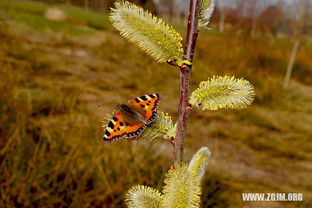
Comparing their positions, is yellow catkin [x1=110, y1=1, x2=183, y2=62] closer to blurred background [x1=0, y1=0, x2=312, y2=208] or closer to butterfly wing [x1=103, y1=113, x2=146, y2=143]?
butterfly wing [x1=103, y1=113, x2=146, y2=143]

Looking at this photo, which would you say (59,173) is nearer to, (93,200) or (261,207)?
(93,200)

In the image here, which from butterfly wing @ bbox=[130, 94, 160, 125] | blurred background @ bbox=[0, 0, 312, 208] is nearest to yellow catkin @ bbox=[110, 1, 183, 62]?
butterfly wing @ bbox=[130, 94, 160, 125]

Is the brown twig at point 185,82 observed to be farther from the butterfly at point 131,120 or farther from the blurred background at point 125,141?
the blurred background at point 125,141

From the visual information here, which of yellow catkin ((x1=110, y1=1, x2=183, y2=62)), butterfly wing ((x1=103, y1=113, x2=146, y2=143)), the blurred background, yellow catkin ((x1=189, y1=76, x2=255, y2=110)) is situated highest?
yellow catkin ((x1=110, y1=1, x2=183, y2=62))

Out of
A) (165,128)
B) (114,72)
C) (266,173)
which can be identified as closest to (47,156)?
(165,128)

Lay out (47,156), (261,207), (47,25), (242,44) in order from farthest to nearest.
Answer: (47,25) < (242,44) < (261,207) < (47,156)

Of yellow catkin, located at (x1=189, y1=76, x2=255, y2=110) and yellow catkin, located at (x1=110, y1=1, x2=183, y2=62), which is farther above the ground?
yellow catkin, located at (x1=110, y1=1, x2=183, y2=62)
